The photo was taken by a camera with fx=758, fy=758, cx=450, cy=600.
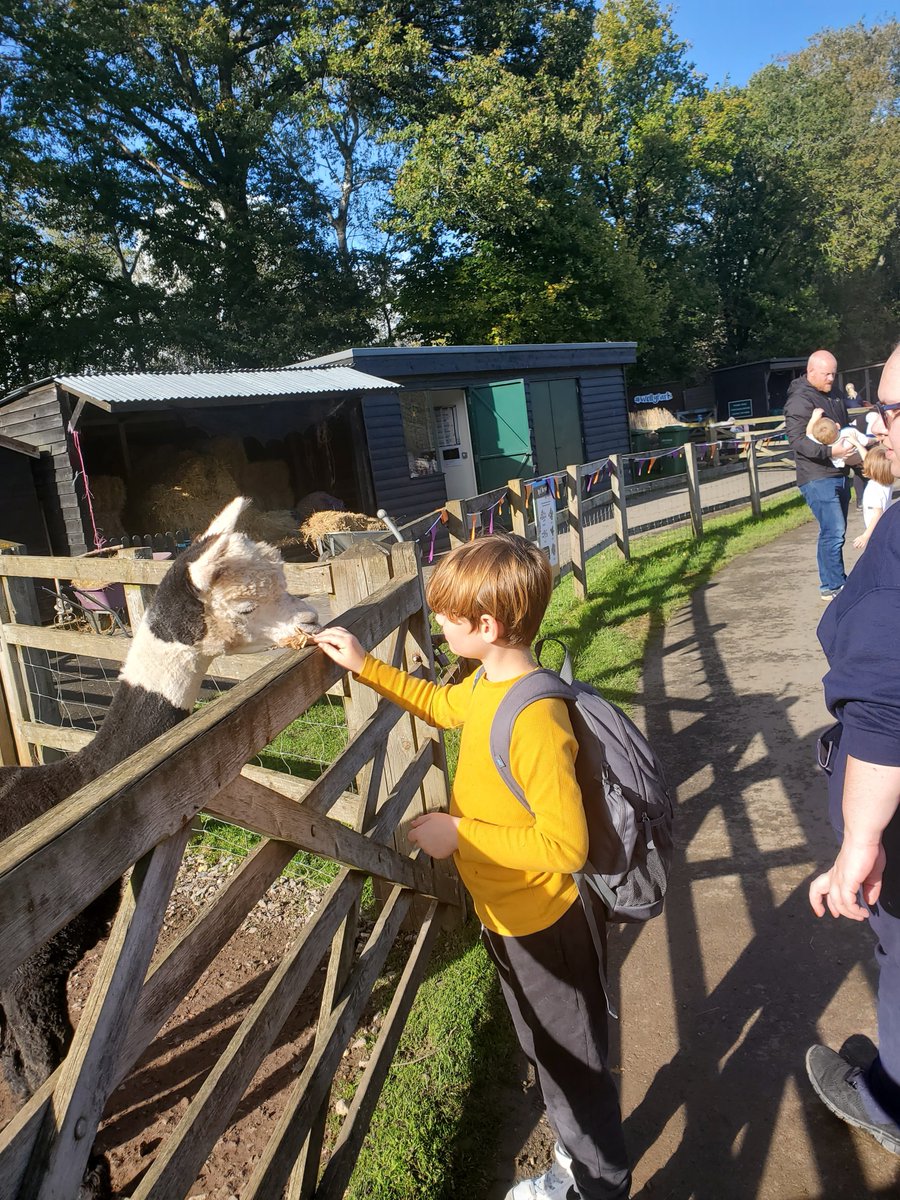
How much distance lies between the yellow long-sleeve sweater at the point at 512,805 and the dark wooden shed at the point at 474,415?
12.5 metres

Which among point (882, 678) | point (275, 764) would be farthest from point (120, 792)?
point (275, 764)

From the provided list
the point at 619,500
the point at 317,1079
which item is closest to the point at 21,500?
the point at 619,500

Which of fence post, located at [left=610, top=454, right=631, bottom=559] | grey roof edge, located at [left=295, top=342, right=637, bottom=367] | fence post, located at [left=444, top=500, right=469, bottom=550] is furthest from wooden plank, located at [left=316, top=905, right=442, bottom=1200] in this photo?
grey roof edge, located at [left=295, top=342, right=637, bottom=367]

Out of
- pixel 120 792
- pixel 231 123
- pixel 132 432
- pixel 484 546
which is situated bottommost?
pixel 120 792

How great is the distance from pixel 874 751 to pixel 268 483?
51.1ft

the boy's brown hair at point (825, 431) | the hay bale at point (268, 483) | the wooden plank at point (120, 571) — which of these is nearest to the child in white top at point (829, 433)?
the boy's brown hair at point (825, 431)

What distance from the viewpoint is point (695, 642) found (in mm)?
6785

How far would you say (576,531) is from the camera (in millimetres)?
8477

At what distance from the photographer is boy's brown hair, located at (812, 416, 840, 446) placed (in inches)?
251

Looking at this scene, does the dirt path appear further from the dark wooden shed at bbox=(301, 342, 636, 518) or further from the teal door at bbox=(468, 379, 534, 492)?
the teal door at bbox=(468, 379, 534, 492)

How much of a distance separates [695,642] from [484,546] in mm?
5325

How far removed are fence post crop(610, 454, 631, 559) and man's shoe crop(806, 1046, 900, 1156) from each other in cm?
807

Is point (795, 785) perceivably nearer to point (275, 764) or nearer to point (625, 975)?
point (625, 975)

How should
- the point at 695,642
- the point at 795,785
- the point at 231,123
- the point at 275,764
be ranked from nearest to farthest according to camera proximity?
the point at 795,785
the point at 275,764
the point at 695,642
the point at 231,123
